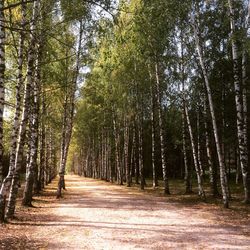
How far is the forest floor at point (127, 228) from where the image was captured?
10.2m

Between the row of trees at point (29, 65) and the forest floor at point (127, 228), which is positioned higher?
the row of trees at point (29, 65)

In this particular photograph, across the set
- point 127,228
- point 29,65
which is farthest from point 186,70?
point 127,228

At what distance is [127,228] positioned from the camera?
12.5 metres

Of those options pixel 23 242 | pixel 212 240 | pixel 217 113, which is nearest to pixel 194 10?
pixel 217 113

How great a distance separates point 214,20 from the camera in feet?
75.9

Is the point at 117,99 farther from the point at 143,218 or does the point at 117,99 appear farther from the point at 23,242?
the point at 23,242

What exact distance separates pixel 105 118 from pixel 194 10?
27.7 metres

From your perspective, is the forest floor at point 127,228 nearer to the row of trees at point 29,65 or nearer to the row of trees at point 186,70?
the row of trees at point 29,65

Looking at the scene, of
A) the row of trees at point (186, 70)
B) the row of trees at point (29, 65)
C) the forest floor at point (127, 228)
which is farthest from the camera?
the row of trees at point (186, 70)

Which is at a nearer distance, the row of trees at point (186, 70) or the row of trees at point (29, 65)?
the row of trees at point (29, 65)

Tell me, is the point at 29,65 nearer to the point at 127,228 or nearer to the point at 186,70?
the point at 127,228

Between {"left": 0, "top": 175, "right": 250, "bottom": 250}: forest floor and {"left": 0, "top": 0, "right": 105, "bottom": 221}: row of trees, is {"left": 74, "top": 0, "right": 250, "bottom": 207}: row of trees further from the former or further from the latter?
{"left": 0, "top": 175, "right": 250, "bottom": 250}: forest floor

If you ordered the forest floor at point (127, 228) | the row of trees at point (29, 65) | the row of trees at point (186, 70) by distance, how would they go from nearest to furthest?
the forest floor at point (127, 228), the row of trees at point (29, 65), the row of trees at point (186, 70)

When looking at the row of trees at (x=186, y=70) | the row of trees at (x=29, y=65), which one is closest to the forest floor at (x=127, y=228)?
the row of trees at (x=29, y=65)
